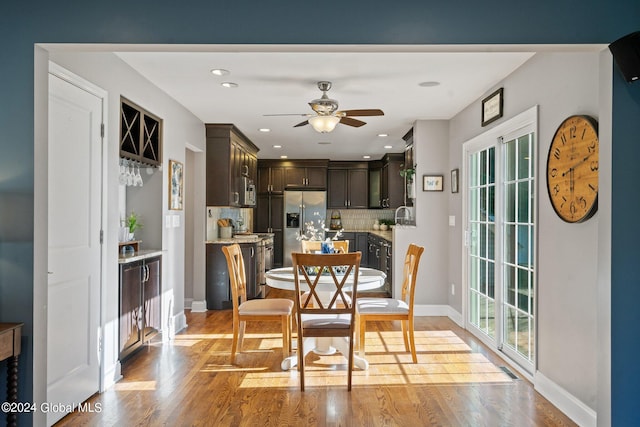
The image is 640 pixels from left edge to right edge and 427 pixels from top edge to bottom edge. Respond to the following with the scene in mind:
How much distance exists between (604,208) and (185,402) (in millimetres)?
2803

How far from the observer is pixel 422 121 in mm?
6051

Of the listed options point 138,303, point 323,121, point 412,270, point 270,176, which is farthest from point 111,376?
point 270,176

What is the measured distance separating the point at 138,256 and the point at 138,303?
41cm

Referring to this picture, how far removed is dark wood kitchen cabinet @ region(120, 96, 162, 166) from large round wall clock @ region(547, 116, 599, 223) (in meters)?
3.25

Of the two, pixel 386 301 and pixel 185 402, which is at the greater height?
pixel 386 301

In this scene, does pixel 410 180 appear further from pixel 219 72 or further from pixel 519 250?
pixel 219 72

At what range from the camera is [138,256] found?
3.98 metres

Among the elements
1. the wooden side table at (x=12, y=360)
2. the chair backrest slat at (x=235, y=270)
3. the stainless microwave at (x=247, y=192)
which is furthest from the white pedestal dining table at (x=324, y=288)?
the stainless microwave at (x=247, y=192)

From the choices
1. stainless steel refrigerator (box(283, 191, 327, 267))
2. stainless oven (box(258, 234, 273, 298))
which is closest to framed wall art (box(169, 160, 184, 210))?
stainless oven (box(258, 234, 273, 298))

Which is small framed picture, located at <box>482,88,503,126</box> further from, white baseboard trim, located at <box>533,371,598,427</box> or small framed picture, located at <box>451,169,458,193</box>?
white baseboard trim, located at <box>533,371,598,427</box>

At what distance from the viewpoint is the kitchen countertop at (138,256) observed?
12.3 feet

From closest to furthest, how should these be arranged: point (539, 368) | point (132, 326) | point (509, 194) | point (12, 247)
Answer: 1. point (12, 247)
2. point (539, 368)
3. point (132, 326)
4. point (509, 194)

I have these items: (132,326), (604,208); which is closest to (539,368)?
(604,208)

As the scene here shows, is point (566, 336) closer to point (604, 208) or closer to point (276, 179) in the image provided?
point (604, 208)
